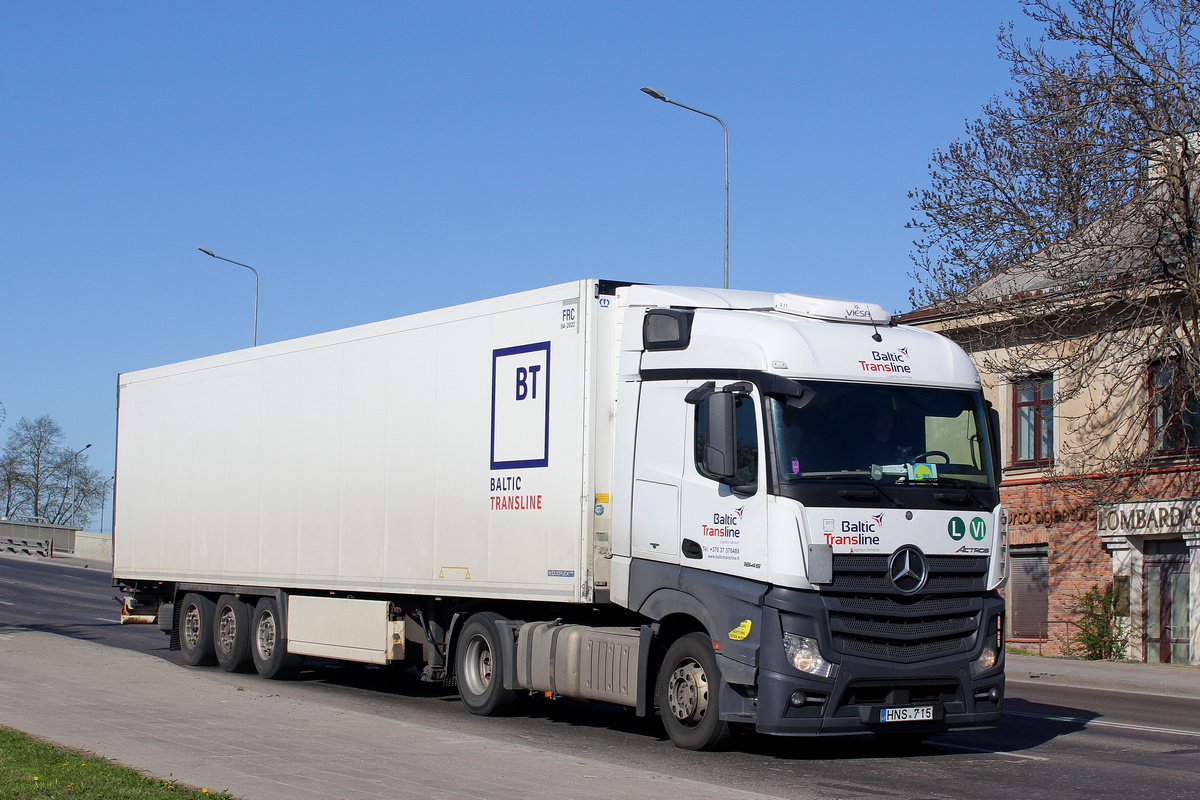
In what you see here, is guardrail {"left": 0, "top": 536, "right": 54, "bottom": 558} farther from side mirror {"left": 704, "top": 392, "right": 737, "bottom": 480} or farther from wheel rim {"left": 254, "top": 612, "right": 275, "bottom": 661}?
side mirror {"left": 704, "top": 392, "right": 737, "bottom": 480}

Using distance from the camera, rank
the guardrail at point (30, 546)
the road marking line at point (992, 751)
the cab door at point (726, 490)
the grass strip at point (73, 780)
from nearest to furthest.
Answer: the grass strip at point (73, 780)
the cab door at point (726, 490)
the road marking line at point (992, 751)
the guardrail at point (30, 546)

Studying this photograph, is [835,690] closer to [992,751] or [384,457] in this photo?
[992,751]

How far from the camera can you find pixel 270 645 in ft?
55.6

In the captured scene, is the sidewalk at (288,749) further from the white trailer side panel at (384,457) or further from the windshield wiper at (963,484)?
the windshield wiper at (963,484)

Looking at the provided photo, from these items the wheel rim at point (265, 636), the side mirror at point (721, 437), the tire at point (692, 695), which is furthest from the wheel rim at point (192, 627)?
the side mirror at point (721, 437)

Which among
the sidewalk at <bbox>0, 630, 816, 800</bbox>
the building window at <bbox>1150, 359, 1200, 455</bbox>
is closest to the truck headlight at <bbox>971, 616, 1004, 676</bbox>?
the sidewalk at <bbox>0, 630, 816, 800</bbox>

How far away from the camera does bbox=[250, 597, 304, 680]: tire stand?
16.5m

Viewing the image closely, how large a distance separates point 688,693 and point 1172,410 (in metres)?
17.7

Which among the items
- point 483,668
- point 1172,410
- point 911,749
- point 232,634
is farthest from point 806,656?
point 1172,410

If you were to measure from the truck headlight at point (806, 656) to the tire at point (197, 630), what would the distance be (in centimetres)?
1107

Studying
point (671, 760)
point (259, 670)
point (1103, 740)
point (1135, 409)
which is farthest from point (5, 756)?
point (1135, 409)

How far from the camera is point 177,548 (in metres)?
18.7

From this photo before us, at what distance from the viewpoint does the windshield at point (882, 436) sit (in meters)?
9.85

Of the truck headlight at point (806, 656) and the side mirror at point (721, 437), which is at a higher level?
the side mirror at point (721, 437)
